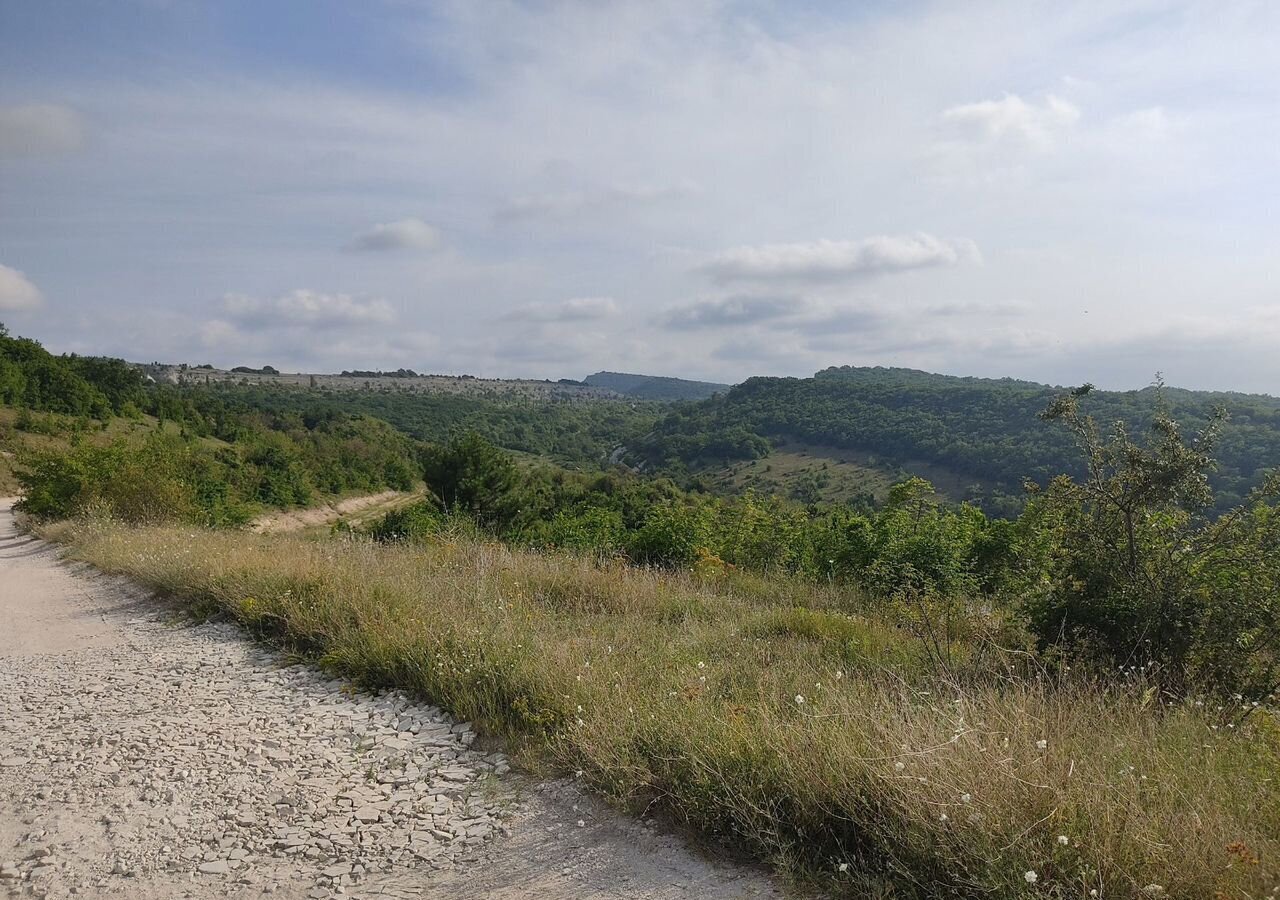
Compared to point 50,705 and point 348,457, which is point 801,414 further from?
point 50,705

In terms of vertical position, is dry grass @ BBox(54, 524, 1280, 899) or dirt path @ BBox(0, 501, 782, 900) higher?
dry grass @ BBox(54, 524, 1280, 899)

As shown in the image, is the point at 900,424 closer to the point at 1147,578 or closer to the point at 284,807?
the point at 1147,578

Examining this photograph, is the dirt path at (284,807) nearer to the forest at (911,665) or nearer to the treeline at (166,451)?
the forest at (911,665)

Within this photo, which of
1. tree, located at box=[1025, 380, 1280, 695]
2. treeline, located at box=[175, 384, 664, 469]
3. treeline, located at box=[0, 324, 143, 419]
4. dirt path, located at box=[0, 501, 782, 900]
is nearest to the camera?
dirt path, located at box=[0, 501, 782, 900]

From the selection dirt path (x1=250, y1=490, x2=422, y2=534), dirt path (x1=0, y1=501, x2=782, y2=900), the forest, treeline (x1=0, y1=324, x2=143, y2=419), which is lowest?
dirt path (x1=250, y1=490, x2=422, y2=534)

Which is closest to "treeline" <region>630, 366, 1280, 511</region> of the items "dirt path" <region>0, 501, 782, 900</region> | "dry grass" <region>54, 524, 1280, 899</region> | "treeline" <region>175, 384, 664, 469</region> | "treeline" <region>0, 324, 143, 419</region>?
"treeline" <region>175, 384, 664, 469</region>

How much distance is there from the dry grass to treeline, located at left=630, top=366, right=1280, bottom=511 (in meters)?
24.5

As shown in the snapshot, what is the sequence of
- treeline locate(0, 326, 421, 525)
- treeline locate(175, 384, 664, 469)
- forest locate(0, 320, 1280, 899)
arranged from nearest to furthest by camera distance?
forest locate(0, 320, 1280, 899) → treeline locate(0, 326, 421, 525) → treeline locate(175, 384, 664, 469)

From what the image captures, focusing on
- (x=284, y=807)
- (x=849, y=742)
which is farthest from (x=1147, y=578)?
(x=284, y=807)

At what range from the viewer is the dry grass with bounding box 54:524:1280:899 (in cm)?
248

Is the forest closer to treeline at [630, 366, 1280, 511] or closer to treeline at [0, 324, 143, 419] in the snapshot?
treeline at [630, 366, 1280, 511]

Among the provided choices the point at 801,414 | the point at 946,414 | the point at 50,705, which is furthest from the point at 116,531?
the point at 801,414

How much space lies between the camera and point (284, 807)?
3.52 meters

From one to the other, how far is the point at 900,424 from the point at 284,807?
9570cm
